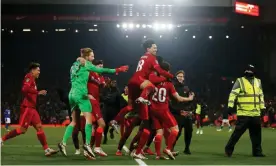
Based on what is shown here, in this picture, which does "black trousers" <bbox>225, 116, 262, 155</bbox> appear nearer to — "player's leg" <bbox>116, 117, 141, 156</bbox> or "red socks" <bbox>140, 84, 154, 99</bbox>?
"player's leg" <bbox>116, 117, 141, 156</bbox>

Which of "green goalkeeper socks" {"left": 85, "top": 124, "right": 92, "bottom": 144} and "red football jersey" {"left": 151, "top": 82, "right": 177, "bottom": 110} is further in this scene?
"red football jersey" {"left": 151, "top": 82, "right": 177, "bottom": 110}

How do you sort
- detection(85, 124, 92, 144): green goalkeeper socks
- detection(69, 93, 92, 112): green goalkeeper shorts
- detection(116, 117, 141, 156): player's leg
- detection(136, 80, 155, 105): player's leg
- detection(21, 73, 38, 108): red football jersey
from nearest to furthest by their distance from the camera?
detection(136, 80, 155, 105): player's leg < detection(85, 124, 92, 144): green goalkeeper socks < detection(69, 93, 92, 112): green goalkeeper shorts < detection(21, 73, 38, 108): red football jersey < detection(116, 117, 141, 156): player's leg

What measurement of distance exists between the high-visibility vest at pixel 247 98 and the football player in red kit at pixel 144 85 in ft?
7.11

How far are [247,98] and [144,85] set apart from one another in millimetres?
2706

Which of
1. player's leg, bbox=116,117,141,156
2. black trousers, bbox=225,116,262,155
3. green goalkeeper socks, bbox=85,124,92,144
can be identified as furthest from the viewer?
black trousers, bbox=225,116,262,155

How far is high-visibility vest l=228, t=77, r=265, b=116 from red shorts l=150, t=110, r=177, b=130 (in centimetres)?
178

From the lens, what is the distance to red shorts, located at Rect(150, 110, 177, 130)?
423 inches

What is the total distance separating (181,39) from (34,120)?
35.6 meters

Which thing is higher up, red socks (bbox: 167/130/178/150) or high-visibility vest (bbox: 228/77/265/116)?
high-visibility vest (bbox: 228/77/265/116)

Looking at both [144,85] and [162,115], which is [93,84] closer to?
[144,85]

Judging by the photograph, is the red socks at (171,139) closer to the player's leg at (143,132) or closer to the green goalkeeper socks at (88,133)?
the player's leg at (143,132)

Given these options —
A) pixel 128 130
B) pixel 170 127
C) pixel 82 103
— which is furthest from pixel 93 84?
pixel 170 127

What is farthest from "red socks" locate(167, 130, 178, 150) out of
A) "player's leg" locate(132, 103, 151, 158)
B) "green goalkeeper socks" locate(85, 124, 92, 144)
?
"green goalkeeper socks" locate(85, 124, 92, 144)

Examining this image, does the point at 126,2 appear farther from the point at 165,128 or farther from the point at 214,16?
the point at 165,128
